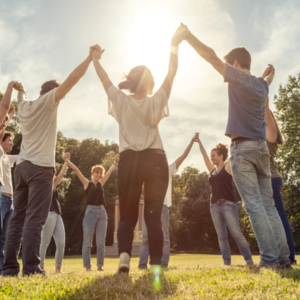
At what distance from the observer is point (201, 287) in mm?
3080

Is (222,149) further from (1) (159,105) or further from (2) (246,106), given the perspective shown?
(1) (159,105)

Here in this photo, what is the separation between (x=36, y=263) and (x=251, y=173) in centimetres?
329

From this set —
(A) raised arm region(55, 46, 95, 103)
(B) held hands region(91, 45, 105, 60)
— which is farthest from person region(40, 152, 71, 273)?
(B) held hands region(91, 45, 105, 60)

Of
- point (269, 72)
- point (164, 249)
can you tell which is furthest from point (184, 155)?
point (269, 72)

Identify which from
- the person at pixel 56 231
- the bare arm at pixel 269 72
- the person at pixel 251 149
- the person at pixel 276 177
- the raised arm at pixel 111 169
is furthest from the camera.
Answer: the person at pixel 56 231

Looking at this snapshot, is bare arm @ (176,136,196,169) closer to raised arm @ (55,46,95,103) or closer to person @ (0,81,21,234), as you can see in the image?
raised arm @ (55,46,95,103)

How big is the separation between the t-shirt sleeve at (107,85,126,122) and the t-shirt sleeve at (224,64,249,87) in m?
1.46

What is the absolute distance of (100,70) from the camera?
14.6 ft

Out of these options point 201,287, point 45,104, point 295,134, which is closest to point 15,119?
point 295,134

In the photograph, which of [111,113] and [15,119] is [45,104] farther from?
[15,119]

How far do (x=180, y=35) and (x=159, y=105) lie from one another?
108cm

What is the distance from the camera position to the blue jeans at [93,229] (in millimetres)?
7832

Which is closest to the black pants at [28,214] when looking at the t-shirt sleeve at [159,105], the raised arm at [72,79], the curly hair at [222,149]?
the raised arm at [72,79]

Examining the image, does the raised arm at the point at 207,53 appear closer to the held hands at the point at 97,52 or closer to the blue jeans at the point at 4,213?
the held hands at the point at 97,52
